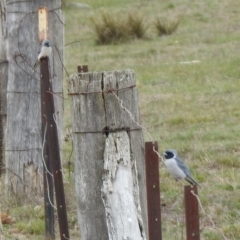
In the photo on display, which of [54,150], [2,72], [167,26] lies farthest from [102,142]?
[167,26]

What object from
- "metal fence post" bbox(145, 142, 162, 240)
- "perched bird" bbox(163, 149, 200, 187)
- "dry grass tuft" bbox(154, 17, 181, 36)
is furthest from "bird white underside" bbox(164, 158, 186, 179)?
"dry grass tuft" bbox(154, 17, 181, 36)

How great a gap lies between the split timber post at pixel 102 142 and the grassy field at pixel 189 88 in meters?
0.57

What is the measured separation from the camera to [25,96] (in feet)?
23.3

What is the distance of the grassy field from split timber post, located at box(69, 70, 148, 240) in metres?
0.57

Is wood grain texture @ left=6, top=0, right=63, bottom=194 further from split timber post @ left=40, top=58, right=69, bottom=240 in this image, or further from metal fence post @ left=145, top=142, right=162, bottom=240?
metal fence post @ left=145, top=142, right=162, bottom=240

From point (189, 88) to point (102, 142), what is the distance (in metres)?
7.42

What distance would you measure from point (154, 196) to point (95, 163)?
0.29 m

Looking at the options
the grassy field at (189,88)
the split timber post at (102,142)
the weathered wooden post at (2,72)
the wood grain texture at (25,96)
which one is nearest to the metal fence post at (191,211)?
the split timber post at (102,142)

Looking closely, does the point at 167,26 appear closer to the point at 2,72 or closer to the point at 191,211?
the point at 2,72

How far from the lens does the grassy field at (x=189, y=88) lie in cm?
682

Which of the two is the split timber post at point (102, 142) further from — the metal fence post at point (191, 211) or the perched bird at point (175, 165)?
the metal fence post at point (191, 211)

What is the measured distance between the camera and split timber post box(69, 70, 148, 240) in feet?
13.1

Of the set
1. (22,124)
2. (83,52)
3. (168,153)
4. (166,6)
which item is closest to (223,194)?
(22,124)

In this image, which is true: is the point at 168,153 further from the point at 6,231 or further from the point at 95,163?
the point at 6,231
